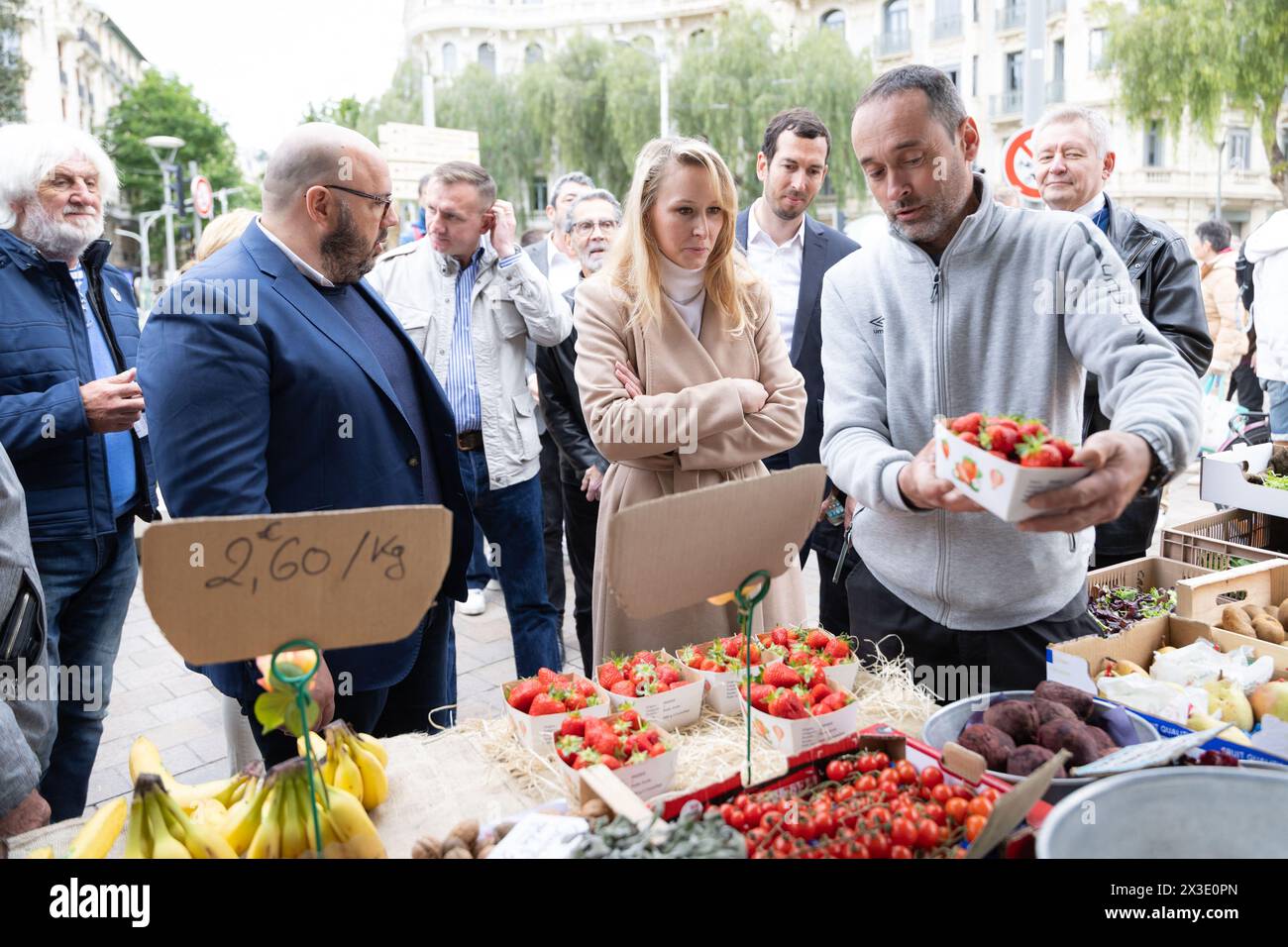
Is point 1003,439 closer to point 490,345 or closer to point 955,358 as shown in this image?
point 955,358

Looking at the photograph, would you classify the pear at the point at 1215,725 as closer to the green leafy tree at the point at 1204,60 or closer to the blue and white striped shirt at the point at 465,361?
the blue and white striped shirt at the point at 465,361

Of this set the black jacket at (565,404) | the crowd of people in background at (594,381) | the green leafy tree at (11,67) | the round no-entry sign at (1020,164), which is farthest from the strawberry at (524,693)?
the green leafy tree at (11,67)

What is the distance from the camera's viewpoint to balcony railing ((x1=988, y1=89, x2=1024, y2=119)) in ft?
115

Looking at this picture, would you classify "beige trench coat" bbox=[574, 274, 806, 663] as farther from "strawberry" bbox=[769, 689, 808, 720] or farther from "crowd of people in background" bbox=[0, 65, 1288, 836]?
"strawberry" bbox=[769, 689, 808, 720]

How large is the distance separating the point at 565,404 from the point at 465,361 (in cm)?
48

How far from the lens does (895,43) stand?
37.8 m

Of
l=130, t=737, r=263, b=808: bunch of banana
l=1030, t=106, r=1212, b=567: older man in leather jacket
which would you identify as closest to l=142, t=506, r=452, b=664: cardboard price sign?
l=130, t=737, r=263, b=808: bunch of banana

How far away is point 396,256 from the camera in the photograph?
409cm

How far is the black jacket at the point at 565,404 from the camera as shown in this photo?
159 inches

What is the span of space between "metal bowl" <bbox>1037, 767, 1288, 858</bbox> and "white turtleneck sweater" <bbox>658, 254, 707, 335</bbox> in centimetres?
190

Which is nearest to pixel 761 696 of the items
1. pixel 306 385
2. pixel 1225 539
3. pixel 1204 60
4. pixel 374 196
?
pixel 306 385

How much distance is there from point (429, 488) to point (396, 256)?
1.86 meters
